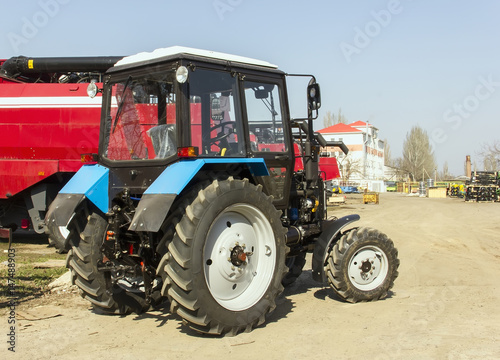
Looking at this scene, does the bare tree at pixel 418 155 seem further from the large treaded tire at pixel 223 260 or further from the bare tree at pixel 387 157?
the large treaded tire at pixel 223 260

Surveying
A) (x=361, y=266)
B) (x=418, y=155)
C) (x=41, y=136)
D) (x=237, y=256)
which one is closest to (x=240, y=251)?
(x=237, y=256)

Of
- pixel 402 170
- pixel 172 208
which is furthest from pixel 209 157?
pixel 402 170

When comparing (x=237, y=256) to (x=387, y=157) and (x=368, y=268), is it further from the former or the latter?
(x=387, y=157)

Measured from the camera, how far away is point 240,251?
197 inches

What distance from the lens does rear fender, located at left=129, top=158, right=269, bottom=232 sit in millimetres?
4289

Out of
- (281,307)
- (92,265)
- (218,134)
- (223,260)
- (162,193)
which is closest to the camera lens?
(162,193)

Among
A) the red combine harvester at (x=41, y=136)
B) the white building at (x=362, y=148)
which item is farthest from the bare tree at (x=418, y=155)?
the red combine harvester at (x=41, y=136)

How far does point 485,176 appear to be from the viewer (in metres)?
35.9

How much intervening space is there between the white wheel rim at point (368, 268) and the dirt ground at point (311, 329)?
264mm

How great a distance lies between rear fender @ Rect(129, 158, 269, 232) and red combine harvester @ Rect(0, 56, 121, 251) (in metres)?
7.49

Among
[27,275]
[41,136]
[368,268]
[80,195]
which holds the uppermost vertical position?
[41,136]

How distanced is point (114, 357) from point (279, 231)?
1.99 m

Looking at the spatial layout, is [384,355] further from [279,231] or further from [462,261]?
[462,261]

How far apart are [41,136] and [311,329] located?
8.94 metres
